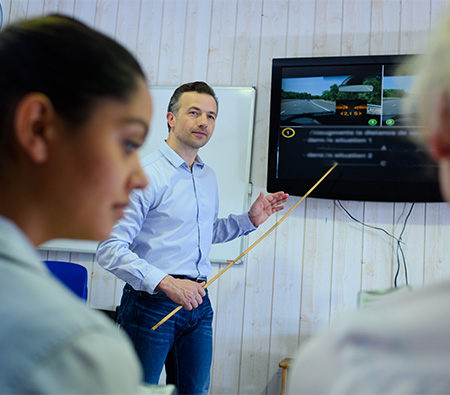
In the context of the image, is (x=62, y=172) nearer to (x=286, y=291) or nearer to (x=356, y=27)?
(x=286, y=291)

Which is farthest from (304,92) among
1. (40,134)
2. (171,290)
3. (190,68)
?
(40,134)

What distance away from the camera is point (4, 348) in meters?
0.46

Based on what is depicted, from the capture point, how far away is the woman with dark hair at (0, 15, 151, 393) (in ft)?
1.54

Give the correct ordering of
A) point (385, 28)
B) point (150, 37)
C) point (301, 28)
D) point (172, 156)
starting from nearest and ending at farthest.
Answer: point (172, 156) → point (385, 28) → point (301, 28) → point (150, 37)

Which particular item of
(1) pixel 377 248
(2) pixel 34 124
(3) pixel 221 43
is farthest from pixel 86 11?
(2) pixel 34 124

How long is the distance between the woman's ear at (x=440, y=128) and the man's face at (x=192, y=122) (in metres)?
2.00

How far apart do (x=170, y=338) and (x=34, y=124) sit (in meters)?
1.75

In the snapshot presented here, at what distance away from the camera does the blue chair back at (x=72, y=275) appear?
2688 mm

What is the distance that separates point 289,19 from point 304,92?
0.54m

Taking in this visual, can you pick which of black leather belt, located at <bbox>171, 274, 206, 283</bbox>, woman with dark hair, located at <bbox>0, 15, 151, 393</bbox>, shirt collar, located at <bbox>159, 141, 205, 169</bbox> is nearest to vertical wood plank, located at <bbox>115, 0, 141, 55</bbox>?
shirt collar, located at <bbox>159, 141, 205, 169</bbox>

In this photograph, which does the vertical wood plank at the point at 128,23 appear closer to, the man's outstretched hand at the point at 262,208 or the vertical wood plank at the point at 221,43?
the vertical wood plank at the point at 221,43

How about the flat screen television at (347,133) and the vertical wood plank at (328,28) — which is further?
the vertical wood plank at (328,28)

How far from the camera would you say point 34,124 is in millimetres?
593

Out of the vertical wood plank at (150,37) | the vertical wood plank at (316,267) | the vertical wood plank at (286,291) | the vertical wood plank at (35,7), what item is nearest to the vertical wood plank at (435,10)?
the vertical wood plank at (316,267)
